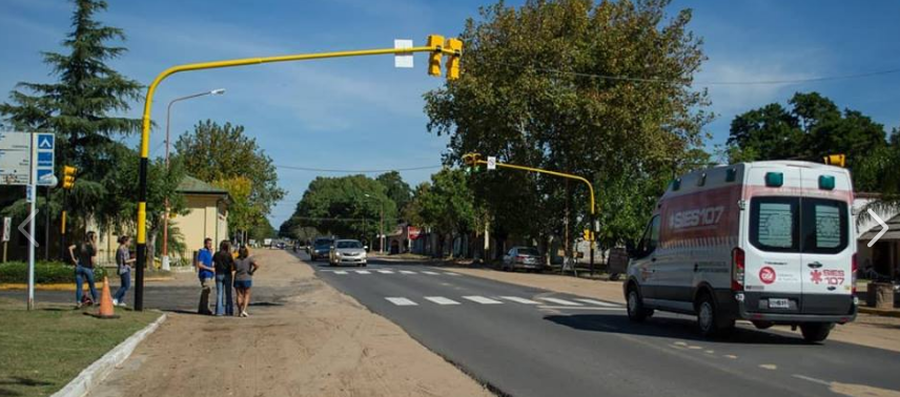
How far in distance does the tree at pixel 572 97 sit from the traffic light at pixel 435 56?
28.4m

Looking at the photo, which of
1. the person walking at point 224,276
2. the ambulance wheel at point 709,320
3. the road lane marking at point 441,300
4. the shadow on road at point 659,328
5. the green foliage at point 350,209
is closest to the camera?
the ambulance wheel at point 709,320

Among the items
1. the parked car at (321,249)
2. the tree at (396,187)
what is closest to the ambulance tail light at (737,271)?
the parked car at (321,249)

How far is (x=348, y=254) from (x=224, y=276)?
3159 centimetres

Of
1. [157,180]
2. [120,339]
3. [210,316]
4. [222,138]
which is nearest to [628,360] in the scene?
[120,339]

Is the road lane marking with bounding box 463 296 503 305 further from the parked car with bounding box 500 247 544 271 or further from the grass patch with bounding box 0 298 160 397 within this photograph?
the parked car with bounding box 500 247 544 271

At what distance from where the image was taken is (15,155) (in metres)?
16.5

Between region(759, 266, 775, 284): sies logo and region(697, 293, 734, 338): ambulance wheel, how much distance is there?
913mm

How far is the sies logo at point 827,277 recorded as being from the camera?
13.2m

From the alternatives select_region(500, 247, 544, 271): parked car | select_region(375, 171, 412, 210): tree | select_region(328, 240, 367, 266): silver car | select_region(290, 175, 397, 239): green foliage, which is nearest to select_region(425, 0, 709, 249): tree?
select_region(500, 247, 544, 271): parked car

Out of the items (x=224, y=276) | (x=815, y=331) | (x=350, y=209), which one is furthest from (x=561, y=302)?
(x=350, y=209)

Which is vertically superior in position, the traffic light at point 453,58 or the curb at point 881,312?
the traffic light at point 453,58

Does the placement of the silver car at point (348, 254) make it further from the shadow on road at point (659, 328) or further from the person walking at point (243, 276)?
the shadow on road at point (659, 328)

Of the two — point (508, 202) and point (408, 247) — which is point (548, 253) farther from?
point (408, 247)

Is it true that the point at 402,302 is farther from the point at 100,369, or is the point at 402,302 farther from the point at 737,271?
the point at 100,369
